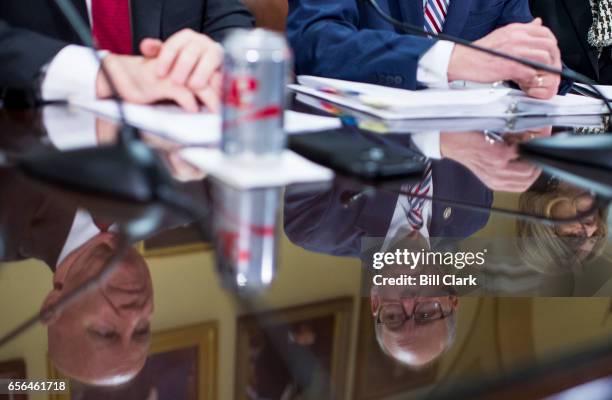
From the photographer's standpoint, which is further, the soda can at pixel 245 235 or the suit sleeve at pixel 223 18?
the suit sleeve at pixel 223 18

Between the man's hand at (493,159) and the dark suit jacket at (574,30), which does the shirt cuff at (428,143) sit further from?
the dark suit jacket at (574,30)

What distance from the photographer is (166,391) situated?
0.32 metres

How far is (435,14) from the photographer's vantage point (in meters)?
1.62

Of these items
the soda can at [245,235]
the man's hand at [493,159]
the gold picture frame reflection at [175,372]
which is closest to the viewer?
the gold picture frame reflection at [175,372]

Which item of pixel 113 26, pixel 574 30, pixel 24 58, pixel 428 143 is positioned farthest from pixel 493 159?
pixel 574 30

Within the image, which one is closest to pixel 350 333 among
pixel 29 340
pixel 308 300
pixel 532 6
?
pixel 308 300

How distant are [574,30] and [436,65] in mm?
1125

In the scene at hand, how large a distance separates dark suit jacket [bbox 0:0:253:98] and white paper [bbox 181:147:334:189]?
0.44 meters

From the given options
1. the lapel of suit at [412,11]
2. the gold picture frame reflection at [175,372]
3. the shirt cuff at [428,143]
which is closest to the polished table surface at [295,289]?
the gold picture frame reflection at [175,372]

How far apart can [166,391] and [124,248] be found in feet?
0.54

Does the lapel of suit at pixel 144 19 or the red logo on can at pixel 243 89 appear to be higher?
the red logo on can at pixel 243 89

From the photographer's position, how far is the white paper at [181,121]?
741 mm

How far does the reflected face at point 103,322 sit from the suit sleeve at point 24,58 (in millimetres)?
610

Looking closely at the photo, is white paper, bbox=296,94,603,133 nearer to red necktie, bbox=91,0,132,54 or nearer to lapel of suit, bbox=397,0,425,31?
red necktie, bbox=91,0,132,54
